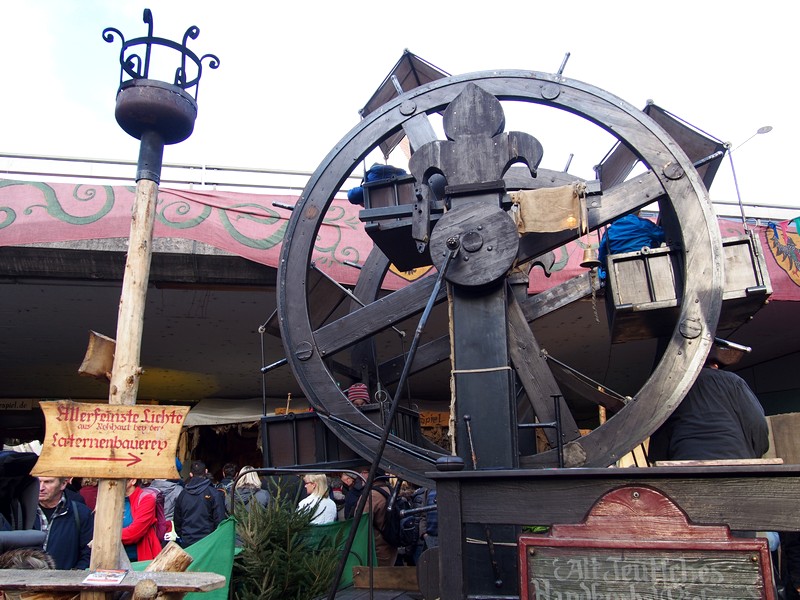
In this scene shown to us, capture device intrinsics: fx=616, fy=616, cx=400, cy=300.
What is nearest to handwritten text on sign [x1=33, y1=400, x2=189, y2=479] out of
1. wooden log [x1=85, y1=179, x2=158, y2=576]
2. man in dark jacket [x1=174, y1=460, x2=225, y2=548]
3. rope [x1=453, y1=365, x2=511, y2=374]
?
wooden log [x1=85, y1=179, x2=158, y2=576]

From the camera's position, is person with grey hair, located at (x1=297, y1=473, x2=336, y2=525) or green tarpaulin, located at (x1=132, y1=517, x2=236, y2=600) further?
person with grey hair, located at (x1=297, y1=473, x2=336, y2=525)

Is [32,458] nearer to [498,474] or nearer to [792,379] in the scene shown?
[498,474]

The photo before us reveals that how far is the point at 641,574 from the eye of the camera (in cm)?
202

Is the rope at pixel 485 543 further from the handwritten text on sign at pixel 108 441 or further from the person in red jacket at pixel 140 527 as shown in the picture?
the person in red jacket at pixel 140 527

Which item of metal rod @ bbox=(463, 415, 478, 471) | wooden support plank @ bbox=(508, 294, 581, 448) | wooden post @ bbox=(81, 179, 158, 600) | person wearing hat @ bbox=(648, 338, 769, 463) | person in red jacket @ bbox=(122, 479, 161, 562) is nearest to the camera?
wooden post @ bbox=(81, 179, 158, 600)

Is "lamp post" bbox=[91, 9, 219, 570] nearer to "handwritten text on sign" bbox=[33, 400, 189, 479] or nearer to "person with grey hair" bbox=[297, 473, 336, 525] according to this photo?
"handwritten text on sign" bbox=[33, 400, 189, 479]

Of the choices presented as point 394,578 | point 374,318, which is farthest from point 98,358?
point 394,578

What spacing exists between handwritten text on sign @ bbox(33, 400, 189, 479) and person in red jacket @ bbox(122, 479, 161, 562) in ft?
6.89

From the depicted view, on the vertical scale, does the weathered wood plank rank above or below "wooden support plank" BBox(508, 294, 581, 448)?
below

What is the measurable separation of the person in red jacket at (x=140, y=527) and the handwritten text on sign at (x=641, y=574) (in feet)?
12.3

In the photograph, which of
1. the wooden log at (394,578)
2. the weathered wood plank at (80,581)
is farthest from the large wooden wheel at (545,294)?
the weathered wood plank at (80,581)

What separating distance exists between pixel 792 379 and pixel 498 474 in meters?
12.6

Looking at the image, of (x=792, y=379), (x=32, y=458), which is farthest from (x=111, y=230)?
(x=792, y=379)

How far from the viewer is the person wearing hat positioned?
3.89m
